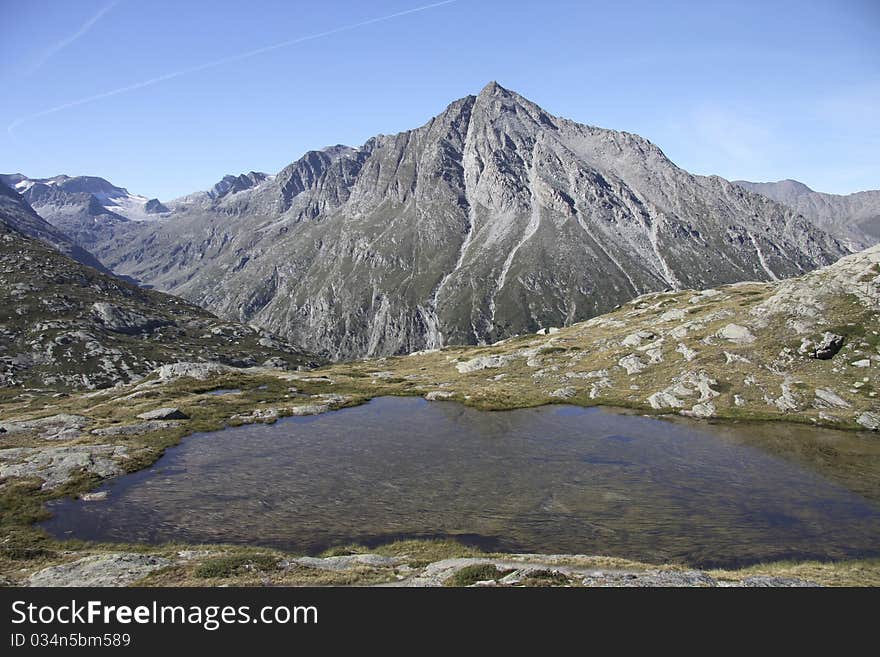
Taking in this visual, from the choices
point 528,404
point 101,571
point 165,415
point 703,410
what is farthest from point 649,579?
point 165,415

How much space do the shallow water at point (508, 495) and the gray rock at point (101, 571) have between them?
6041 mm

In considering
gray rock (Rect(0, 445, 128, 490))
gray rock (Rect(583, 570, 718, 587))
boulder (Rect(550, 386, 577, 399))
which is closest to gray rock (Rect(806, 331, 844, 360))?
boulder (Rect(550, 386, 577, 399))

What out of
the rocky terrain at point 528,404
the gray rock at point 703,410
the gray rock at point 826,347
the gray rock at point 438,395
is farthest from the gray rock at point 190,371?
the gray rock at point 826,347

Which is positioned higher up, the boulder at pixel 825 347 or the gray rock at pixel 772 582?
the boulder at pixel 825 347

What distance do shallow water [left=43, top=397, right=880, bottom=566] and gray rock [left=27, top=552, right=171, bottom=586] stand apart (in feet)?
19.8

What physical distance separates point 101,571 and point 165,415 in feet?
154

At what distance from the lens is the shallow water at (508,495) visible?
3341cm

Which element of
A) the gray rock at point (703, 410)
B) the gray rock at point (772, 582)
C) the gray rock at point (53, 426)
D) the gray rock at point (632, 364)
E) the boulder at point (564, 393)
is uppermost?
the gray rock at point (632, 364)

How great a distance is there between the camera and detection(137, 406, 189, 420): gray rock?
67062mm

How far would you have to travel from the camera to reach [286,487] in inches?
1698

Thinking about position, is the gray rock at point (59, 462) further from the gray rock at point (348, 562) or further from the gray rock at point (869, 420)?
the gray rock at point (869, 420)
